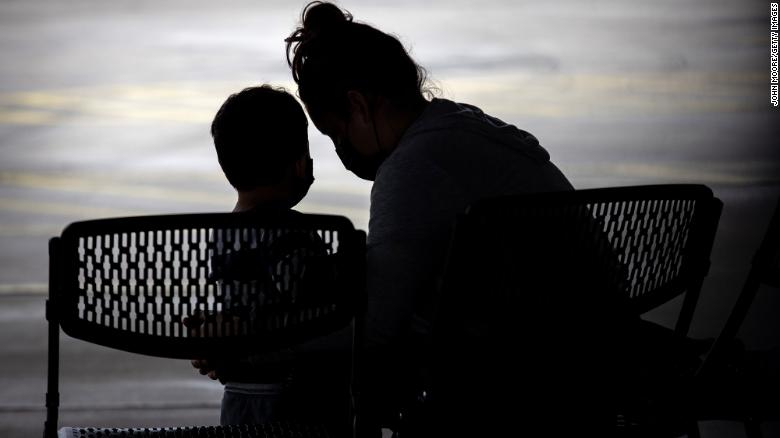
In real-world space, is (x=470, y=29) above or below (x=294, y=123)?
above

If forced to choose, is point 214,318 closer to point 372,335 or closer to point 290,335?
point 290,335

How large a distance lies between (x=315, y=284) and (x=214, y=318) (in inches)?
4.4

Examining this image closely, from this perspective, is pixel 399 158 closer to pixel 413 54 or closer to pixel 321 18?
pixel 321 18

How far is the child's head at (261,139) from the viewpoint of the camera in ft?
5.20

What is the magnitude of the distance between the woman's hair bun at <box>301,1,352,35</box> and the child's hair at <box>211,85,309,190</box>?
0.13 metres

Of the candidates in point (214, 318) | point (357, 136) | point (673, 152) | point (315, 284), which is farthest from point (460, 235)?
point (673, 152)

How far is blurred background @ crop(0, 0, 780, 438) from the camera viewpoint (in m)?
4.11

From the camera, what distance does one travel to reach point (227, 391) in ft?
5.10

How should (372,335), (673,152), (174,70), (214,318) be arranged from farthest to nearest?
(174,70) → (673,152) → (372,335) → (214,318)

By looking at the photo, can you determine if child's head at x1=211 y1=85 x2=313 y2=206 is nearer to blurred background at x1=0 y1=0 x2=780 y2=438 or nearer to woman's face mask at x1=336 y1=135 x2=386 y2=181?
woman's face mask at x1=336 y1=135 x2=386 y2=181

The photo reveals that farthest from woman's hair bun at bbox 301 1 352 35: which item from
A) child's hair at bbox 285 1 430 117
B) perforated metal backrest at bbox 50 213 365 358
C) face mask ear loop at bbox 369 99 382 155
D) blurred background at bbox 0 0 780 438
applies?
blurred background at bbox 0 0 780 438

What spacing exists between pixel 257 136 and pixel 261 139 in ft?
0.04

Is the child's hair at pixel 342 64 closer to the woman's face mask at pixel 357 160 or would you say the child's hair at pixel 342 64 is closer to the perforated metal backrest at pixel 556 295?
the woman's face mask at pixel 357 160

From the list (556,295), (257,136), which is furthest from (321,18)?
(556,295)
